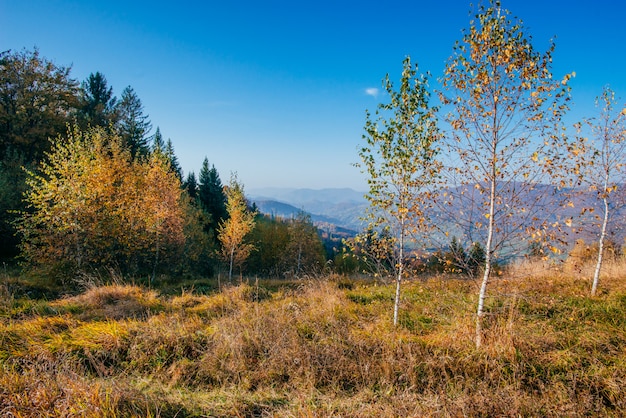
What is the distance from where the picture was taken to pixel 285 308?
Answer: 6.93 m

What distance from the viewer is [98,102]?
30688mm

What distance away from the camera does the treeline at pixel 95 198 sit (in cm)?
1166

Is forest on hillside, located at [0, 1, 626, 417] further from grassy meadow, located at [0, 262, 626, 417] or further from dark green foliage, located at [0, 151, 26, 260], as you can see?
dark green foliage, located at [0, 151, 26, 260]

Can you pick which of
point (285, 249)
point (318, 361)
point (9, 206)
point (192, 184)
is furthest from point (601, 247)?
point (192, 184)

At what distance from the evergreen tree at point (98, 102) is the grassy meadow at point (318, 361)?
29169 millimetres

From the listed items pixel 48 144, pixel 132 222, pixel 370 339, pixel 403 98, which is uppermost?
pixel 48 144

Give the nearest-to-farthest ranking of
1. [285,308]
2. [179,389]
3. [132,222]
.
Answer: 1. [179,389]
2. [285,308]
3. [132,222]

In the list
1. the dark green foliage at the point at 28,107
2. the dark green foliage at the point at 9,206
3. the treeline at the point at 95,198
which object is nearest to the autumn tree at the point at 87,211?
the treeline at the point at 95,198

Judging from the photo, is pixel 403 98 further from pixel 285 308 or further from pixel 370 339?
pixel 285 308

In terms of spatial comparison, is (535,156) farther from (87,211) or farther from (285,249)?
(285,249)

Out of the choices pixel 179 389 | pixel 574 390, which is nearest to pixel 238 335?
pixel 179 389

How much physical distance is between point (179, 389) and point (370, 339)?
10.5 feet

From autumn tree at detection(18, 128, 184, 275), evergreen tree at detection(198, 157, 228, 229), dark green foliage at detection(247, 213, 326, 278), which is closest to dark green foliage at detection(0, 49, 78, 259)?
autumn tree at detection(18, 128, 184, 275)

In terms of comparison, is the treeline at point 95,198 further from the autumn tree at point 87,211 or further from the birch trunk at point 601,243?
the birch trunk at point 601,243
